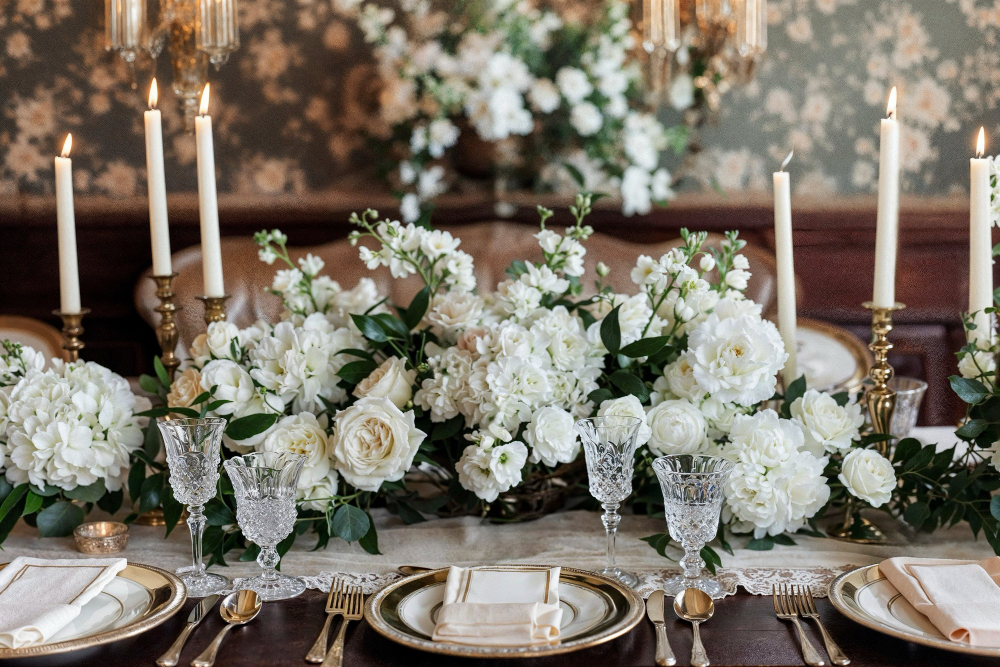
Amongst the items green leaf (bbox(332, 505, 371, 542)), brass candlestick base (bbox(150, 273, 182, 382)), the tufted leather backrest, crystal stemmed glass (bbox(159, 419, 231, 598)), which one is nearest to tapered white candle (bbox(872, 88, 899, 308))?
green leaf (bbox(332, 505, 371, 542))

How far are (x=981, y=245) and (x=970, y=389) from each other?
18 cm

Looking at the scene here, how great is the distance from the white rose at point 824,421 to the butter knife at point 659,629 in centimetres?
30

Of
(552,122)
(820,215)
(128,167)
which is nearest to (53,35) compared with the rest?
(128,167)

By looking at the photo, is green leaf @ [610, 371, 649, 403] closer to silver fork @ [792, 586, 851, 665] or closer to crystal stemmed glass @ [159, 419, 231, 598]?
silver fork @ [792, 586, 851, 665]

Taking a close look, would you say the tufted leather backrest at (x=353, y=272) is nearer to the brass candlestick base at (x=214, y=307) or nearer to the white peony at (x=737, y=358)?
the brass candlestick base at (x=214, y=307)

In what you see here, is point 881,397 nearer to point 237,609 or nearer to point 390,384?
point 390,384

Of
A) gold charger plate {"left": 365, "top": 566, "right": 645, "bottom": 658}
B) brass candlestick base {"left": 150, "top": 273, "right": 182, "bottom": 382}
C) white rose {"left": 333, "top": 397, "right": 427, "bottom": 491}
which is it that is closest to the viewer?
gold charger plate {"left": 365, "top": 566, "right": 645, "bottom": 658}

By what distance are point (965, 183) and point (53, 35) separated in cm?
301

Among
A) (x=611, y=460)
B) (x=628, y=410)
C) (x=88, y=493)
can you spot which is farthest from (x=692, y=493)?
(x=88, y=493)

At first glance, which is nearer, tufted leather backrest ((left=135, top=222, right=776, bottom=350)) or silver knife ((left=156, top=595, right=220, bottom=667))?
silver knife ((left=156, top=595, right=220, bottom=667))

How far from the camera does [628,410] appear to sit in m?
1.07

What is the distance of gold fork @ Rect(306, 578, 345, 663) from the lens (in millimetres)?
806

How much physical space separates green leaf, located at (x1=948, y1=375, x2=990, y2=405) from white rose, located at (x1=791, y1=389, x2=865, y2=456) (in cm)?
11

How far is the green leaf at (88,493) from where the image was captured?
1123mm
